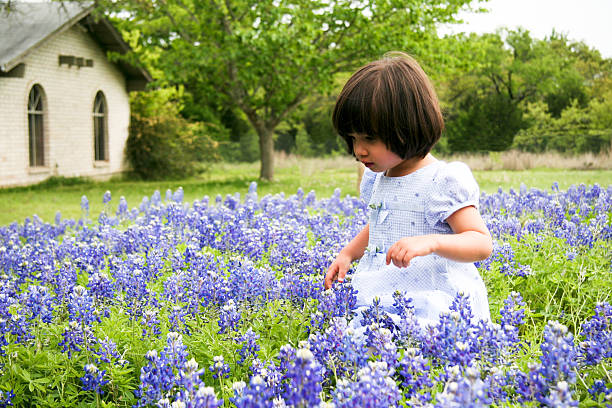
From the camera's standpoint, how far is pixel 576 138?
22.3 meters

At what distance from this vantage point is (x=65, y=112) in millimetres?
19406

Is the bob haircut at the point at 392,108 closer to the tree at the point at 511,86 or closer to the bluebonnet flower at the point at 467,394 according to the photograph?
the bluebonnet flower at the point at 467,394

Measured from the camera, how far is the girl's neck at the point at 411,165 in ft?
10.2

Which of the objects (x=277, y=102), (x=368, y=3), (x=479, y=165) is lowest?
(x=479, y=165)

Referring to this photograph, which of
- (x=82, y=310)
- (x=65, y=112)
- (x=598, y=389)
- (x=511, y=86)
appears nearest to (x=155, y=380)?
(x=82, y=310)

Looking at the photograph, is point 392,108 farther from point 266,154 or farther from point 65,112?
point 65,112

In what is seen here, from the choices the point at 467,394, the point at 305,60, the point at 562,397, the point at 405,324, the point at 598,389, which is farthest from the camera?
the point at 305,60

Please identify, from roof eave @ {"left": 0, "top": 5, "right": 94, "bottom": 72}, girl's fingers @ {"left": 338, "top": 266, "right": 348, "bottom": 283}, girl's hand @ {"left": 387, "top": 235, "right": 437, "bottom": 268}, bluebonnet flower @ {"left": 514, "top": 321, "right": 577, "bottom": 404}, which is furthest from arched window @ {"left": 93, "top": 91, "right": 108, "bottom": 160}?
bluebonnet flower @ {"left": 514, "top": 321, "right": 577, "bottom": 404}

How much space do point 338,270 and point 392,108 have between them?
0.93 m

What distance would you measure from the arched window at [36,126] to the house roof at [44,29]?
1706mm

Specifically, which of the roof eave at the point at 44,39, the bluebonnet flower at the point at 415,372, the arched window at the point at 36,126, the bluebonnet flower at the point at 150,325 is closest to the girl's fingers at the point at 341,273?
the bluebonnet flower at the point at 150,325

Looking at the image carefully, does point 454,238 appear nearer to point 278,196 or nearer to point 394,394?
point 394,394

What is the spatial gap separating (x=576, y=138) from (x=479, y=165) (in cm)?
411

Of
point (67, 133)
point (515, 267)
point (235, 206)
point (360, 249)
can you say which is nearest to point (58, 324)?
point (360, 249)
